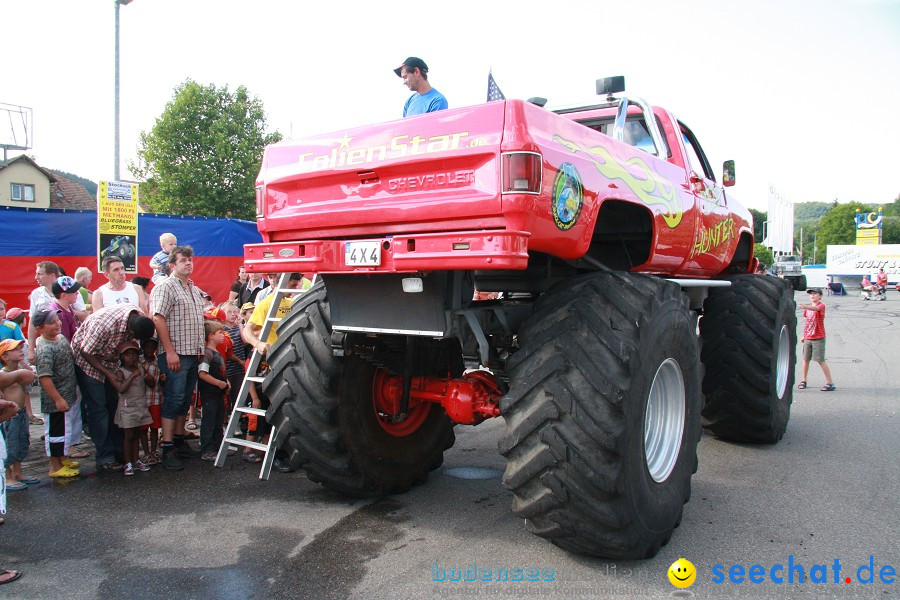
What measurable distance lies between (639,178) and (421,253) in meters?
1.73

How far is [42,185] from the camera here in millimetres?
47219

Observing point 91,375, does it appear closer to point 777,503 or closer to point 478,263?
point 478,263

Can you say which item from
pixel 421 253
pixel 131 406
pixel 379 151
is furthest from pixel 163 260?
pixel 421 253

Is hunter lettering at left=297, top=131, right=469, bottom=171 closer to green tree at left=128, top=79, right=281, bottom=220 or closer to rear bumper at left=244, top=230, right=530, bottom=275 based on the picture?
rear bumper at left=244, top=230, right=530, bottom=275

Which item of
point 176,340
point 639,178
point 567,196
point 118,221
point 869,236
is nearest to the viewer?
point 567,196

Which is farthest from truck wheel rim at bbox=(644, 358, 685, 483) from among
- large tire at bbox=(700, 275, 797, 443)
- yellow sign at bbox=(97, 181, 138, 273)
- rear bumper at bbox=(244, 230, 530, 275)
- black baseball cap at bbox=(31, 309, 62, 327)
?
yellow sign at bbox=(97, 181, 138, 273)

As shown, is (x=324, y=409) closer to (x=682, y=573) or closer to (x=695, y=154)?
(x=682, y=573)

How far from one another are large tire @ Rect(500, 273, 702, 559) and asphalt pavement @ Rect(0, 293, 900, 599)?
326 mm

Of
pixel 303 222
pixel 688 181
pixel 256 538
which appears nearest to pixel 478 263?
pixel 303 222

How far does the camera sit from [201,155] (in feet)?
89.8

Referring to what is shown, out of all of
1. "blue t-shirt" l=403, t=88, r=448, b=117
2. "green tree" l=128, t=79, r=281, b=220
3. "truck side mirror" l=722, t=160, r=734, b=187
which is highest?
"green tree" l=128, t=79, r=281, b=220

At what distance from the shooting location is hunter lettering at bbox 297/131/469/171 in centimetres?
340

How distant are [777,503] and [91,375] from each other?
5.54 metres

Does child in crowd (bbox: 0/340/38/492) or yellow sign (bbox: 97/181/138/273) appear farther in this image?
yellow sign (bbox: 97/181/138/273)
